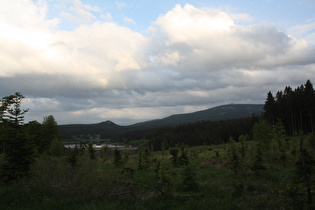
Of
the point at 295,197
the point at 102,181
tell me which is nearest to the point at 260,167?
the point at 295,197

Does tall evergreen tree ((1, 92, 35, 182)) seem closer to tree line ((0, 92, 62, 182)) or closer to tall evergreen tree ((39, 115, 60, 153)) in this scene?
tree line ((0, 92, 62, 182))

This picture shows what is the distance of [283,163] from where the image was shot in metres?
13.3

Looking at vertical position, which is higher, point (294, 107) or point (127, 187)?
point (294, 107)

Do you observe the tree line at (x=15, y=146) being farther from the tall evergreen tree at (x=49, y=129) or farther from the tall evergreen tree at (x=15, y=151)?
the tall evergreen tree at (x=49, y=129)

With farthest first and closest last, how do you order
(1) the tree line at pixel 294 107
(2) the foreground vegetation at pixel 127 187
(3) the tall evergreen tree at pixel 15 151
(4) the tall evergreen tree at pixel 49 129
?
1. (4) the tall evergreen tree at pixel 49 129
2. (1) the tree line at pixel 294 107
3. (3) the tall evergreen tree at pixel 15 151
4. (2) the foreground vegetation at pixel 127 187

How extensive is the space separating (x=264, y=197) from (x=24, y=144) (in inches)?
459

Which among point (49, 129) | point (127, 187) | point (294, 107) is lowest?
point (127, 187)

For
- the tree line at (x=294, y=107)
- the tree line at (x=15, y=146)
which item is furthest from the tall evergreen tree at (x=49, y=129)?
the tree line at (x=294, y=107)

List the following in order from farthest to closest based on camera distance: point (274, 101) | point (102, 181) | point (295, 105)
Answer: point (274, 101) < point (295, 105) < point (102, 181)

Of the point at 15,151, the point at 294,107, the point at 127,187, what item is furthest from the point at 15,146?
the point at 294,107

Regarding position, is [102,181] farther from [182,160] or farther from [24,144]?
[182,160]

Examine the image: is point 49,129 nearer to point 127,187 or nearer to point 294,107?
point 127,187

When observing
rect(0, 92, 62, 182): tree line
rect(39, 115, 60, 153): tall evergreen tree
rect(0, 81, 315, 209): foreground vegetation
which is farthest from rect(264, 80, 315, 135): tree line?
rect(39, 115, 60, 153): tall evergreen tree

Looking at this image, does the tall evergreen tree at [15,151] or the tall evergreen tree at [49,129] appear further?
the tall evergreen tree at [49,129]
